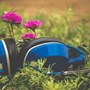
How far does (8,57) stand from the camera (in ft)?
8.82

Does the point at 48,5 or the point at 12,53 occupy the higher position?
the point at 48,5

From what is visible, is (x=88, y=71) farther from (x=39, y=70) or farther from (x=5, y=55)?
(x=5, y=55)

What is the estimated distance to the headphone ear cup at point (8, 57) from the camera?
269 cm

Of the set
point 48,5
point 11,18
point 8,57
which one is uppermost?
point 48,5

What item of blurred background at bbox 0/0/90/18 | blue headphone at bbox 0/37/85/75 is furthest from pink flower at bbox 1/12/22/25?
blurred background at bbox 0/0/90/18

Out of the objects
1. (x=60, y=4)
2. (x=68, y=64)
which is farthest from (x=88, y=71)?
(x=60, y=4)

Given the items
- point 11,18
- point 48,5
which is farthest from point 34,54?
point 48,5

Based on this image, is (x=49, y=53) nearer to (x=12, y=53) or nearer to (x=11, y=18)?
(x=12, y=53)

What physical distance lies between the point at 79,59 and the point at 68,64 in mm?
103

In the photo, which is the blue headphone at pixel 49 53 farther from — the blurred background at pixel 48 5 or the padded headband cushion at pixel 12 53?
the blurred background at pixel 48 5

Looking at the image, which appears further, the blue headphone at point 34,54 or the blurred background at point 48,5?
the blurred background at point 48,5

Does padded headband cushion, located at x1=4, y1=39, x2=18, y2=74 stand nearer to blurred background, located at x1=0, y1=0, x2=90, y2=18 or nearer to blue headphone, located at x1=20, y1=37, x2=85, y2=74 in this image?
blue headphone, located at x1=20, y1=37, x2=85, y2=74

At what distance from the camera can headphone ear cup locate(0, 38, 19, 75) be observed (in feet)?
8.84

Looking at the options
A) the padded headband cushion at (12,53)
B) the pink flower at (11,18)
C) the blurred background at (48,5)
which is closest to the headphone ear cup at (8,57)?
the padded headband cushion at (12,53)
